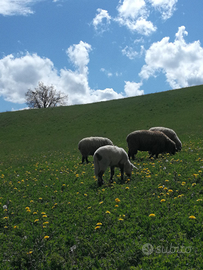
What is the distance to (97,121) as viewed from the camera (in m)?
42.0

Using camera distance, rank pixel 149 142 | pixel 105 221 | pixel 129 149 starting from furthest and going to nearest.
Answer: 1. pixel 129 149
2. pixel 149 142
3. pixel 105 221

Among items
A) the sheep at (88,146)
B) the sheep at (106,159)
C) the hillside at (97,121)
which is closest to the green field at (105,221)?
the sheep at (106,159)

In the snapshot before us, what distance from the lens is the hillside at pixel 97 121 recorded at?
32.6 m

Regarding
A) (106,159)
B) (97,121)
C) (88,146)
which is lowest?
(106,159)

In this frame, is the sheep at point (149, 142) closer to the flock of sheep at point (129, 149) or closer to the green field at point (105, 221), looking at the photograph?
the flock of sheep at point (129, 149)

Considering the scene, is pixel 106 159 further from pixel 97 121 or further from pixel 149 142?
pixel 97 121

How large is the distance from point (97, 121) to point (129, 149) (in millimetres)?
27335

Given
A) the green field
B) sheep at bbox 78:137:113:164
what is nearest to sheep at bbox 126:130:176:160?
sheep at bbox 78:137:113:164

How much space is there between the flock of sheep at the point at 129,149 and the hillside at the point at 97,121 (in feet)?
36.4

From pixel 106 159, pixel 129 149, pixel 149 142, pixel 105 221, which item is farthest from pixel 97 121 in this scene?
pixel 105 221

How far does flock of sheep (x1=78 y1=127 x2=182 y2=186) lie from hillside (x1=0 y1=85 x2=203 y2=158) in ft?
36.4

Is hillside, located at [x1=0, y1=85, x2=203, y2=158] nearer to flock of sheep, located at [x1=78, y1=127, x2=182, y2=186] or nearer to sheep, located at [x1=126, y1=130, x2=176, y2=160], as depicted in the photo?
flock of sheep, located at [x1=78, y1=127, x2=182, y2=186]

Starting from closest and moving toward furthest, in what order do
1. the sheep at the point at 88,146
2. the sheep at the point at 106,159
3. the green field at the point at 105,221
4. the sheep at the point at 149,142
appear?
the green field at the point at 105,221
the sheep at the point at 106,159
the sheep at the point at 149,142
the sheep at the point at 88,146

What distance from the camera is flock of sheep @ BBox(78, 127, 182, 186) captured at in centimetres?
949
